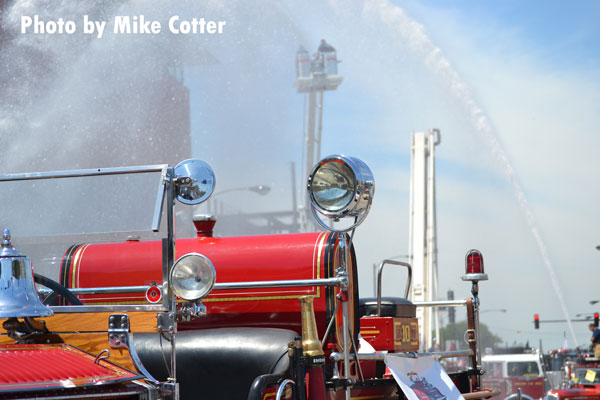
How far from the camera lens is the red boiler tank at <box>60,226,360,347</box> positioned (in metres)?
5.45

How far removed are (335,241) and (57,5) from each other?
21.6 m

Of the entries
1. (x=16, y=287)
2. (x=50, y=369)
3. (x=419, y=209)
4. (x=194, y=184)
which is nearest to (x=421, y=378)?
(x=194, y=184)

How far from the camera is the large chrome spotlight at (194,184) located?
3.64 m

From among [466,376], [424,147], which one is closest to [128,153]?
[424,147]

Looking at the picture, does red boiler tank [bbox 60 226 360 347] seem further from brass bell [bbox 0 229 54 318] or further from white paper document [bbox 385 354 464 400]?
brass bell [bbox 0 229 54 318]

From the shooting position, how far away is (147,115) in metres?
30.3

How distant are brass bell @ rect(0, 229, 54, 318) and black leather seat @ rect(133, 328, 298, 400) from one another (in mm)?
975

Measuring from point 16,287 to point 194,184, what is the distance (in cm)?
81

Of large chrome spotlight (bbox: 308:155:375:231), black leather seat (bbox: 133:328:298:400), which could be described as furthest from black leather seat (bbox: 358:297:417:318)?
large chrome spotlight (bbox: 308:155:375:231)

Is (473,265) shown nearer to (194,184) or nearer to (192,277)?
(194,184)

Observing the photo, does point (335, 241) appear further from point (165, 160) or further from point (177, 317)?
point (165, 160)

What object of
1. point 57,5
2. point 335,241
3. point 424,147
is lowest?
point 335,241

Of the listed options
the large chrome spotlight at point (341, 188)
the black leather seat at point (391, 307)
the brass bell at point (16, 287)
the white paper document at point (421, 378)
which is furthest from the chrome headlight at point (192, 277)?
the black leather seat at point (391, 307)

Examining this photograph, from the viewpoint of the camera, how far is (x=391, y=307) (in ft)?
20.0
